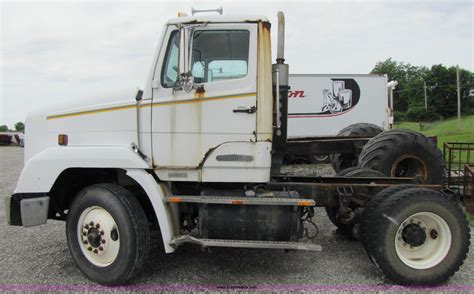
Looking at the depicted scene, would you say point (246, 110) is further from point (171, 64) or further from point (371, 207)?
point (371, 207)

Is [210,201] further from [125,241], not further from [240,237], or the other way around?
[125,241]

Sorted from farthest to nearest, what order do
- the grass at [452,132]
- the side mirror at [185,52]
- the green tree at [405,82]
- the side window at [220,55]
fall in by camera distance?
the green tree at [405,82], the grass at [452,132], the side window at [220,55], the side mirror at [185,52]

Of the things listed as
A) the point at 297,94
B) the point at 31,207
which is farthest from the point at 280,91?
the point at 297,94

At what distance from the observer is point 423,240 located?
4.20 meters

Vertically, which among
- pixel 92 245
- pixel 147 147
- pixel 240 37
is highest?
pixel 240 37

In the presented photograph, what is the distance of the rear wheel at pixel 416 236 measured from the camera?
162 inches

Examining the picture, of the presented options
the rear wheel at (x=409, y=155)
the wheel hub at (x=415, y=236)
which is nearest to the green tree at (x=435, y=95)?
the rear wheel at (x=409, y=155)

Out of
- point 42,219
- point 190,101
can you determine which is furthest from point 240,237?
point 42,219

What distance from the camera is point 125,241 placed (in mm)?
4156

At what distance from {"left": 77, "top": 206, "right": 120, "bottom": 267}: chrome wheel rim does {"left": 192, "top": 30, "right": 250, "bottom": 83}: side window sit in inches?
71.6

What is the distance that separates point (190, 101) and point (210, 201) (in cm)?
107

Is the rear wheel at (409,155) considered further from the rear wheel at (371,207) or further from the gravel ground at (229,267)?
the rear wheel at (371,207)

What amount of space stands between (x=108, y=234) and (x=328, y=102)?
40.8 feet

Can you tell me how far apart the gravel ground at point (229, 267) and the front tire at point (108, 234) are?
0.85 ft
